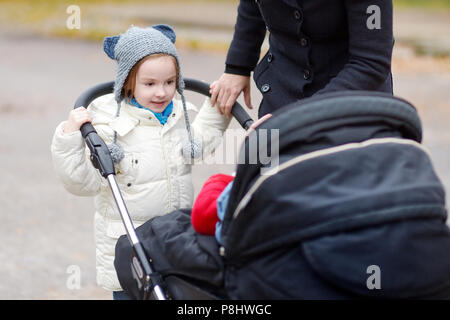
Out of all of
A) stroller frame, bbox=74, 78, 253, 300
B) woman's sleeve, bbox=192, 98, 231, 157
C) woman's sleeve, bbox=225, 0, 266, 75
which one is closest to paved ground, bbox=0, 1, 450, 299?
woman's sleeve, bbox=192, 98, 231, 157

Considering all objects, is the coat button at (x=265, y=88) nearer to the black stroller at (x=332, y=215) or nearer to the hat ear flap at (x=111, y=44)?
the hat ear flap at (x=111, y=44)

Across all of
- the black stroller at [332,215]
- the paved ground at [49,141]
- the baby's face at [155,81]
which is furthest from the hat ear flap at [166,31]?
the paved ground at [49,141]

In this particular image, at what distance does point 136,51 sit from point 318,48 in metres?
0.65

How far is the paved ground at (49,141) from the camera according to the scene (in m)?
4.11

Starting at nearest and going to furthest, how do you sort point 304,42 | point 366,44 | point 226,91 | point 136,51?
point 366,44 → point 304,42 → point 136,51 → point 226,91

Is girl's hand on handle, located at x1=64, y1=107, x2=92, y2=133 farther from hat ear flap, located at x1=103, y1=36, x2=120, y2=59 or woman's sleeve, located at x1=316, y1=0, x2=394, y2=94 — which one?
woman's sleeve, located at x1=316, y1=0, x2=394, y2=94

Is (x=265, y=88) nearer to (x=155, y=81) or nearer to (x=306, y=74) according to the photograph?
(x=306, y=74)

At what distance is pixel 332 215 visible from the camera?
169 cm

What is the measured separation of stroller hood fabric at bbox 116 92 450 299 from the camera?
1697 millimetres

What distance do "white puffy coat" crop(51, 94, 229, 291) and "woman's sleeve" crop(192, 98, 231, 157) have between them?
11cm

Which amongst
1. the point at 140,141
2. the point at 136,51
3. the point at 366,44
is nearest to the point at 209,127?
the point at 140,141

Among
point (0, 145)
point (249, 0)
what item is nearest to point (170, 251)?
point (249, 0)

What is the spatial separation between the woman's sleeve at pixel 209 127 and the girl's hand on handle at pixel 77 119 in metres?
0.50
